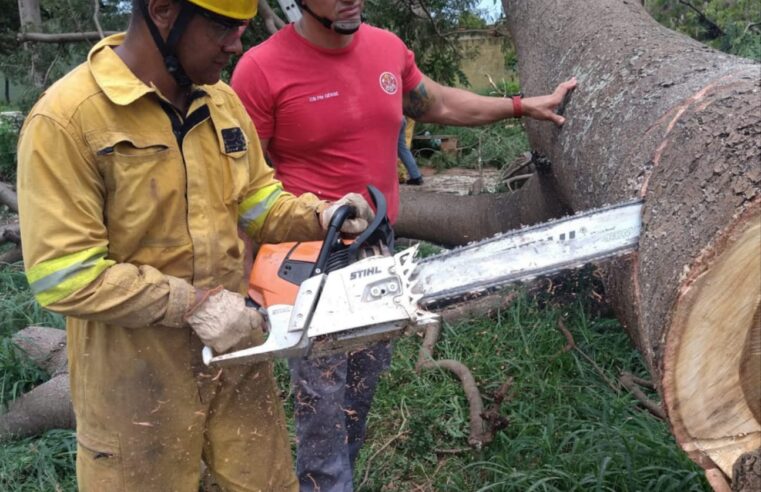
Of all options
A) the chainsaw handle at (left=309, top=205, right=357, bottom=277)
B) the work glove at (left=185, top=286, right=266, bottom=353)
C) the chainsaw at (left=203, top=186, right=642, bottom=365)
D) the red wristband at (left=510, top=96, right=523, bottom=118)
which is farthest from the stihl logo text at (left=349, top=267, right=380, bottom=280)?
the red wristband at (left=510, top=96, right=523, bottom=118)

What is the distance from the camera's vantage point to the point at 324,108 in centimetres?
268

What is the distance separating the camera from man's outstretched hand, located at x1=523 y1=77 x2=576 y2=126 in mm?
→ 2650

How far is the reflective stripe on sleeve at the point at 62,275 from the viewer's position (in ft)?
5.90

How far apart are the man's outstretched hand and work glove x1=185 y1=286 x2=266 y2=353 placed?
4.38 feet

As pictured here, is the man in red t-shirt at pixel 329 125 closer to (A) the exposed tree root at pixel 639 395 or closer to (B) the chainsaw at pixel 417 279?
(B) the chainsaw at pixel 417 279

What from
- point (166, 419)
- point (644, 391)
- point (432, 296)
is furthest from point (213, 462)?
point (644, 391)

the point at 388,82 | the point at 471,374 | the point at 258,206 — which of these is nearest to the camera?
the point at 258,206

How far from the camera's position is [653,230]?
1.68m

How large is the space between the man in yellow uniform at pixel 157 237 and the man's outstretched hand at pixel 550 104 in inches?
34.0

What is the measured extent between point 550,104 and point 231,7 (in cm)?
126

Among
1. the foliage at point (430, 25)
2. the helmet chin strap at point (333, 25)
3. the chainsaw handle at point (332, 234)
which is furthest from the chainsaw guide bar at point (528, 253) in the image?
the foliage at point (430, 25)

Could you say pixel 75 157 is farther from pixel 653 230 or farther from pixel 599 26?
pixel 599 26

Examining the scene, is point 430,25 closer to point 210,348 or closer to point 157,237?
point 157,237

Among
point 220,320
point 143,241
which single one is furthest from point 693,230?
point 143,241
